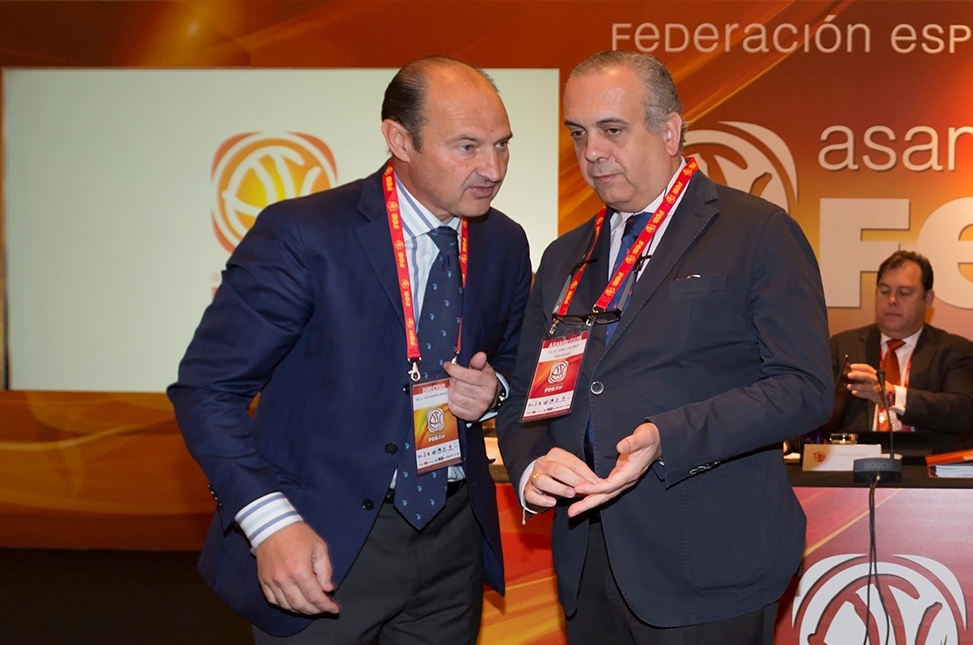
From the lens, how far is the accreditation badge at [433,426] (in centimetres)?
195

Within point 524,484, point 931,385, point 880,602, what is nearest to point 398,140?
point 524,484

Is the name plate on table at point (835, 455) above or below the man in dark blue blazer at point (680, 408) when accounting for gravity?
below

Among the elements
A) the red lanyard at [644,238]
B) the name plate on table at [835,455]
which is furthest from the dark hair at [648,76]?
the name plate on table at [835,455]

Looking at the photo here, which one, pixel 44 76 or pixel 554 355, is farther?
pixel 44 76

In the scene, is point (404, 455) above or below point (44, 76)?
below

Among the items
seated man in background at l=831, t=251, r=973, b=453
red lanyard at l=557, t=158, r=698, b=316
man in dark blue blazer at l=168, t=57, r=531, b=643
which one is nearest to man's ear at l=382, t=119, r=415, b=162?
man in dark blue blazer at l=168, t=57, r=531, b=643

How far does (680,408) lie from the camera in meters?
1.73

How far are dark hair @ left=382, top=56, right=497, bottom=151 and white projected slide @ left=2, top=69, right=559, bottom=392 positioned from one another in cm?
375

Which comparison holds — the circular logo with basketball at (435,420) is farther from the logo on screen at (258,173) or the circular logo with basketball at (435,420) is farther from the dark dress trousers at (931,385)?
the logo on screen at (258,173)

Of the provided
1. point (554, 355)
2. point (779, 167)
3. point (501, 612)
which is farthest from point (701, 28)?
point (554, 355)

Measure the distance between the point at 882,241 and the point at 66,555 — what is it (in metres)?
5.31

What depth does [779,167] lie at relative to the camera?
5699 millimetres

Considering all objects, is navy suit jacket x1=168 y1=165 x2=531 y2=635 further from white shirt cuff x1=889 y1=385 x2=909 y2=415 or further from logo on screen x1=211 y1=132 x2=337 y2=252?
logo on screen x1=211 y1=132 x2=337 y2=252

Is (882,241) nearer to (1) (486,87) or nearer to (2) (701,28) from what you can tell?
(2) (701,28)
